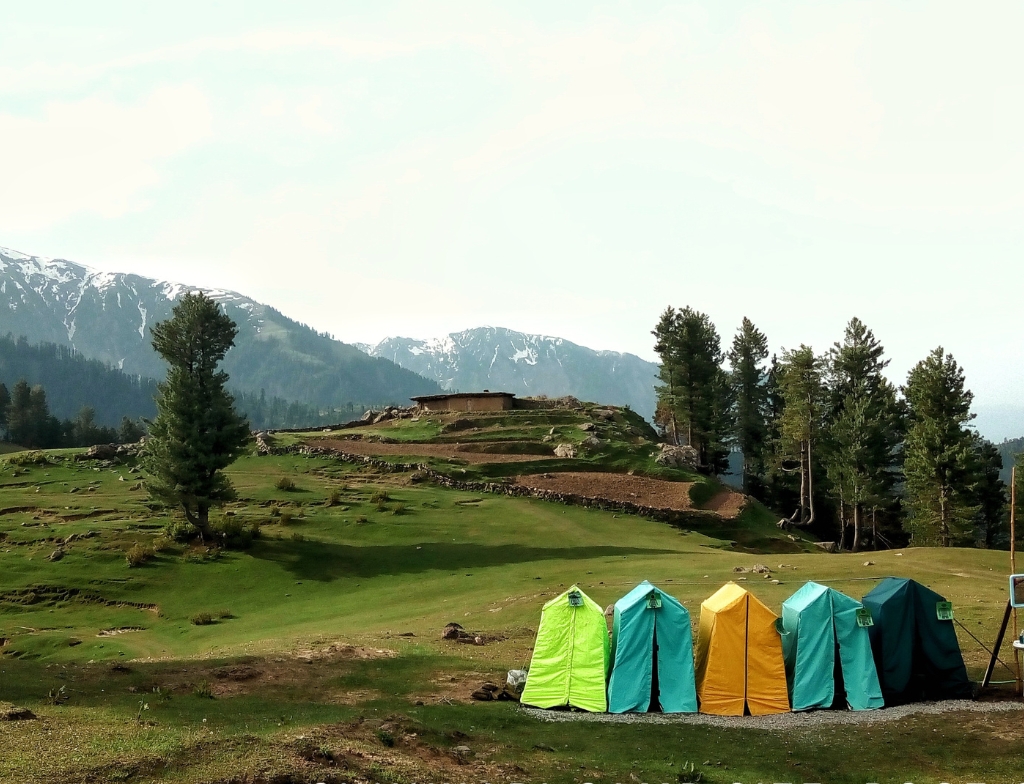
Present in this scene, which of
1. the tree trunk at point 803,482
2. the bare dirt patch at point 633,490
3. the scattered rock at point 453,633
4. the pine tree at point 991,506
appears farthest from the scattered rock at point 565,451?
the scattered rock at point 453,633

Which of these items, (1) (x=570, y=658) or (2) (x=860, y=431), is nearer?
(1) (x=570, y=658)

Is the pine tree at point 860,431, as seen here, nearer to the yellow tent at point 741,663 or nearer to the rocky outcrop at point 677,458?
the rocky outcrop at point 677,458

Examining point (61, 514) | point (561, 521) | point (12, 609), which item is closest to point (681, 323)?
point (561, 521)

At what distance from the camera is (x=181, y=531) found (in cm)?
3903

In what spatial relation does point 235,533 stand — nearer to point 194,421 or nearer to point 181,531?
point 181,531

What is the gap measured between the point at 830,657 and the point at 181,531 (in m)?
33.7

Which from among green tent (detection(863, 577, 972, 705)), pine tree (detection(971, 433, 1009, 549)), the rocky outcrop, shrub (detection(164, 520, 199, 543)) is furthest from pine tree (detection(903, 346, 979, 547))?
shrub (detection(164, 520, 199, 543))

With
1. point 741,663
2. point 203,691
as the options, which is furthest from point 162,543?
point 741,663

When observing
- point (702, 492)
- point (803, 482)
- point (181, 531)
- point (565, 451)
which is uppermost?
point (565, 451)

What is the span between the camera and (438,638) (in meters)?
23.2

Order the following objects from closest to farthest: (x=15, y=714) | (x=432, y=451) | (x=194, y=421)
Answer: (x=15, y=714) < (x=194, y=421) < (x=432, y=451)

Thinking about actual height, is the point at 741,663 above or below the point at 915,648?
below

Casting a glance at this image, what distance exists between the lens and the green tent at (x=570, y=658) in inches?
655

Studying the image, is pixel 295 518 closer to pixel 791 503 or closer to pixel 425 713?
pixel 425 713
